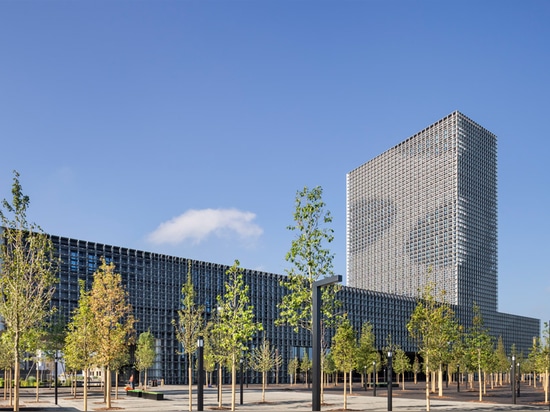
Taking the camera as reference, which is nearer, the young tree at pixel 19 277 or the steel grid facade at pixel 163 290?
the young tree at pixel 19 277

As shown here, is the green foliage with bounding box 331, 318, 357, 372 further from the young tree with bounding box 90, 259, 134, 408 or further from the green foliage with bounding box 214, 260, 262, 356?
the young tree with bounding box 90, 259, 134, 408

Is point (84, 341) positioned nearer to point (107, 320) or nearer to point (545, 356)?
point (107, 320)

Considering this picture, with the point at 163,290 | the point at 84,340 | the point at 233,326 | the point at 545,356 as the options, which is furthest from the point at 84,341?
the point at 163,290

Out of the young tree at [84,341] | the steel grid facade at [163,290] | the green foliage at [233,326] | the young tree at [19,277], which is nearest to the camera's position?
the young tree at [19,277]

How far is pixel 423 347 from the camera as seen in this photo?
141ft

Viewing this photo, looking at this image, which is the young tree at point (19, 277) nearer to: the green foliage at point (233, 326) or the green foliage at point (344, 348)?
the green foliage at point (233, 326)

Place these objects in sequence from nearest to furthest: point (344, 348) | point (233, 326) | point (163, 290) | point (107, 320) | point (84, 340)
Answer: point (233, 326) < point (84, 340) < point (107, 320) < point (344, 348) < point (163, 290)

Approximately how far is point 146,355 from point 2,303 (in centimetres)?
5527

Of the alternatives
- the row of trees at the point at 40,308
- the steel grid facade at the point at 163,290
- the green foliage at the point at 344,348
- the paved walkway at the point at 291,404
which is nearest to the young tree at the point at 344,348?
the green foliage at the point at 344,348

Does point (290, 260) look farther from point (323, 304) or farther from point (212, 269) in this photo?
point (212, 269)

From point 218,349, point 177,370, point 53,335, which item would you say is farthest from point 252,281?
point 218,349

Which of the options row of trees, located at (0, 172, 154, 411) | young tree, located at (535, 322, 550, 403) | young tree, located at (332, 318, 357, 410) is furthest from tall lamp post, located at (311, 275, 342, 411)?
young tree, located at (535, 322, 550, 403)

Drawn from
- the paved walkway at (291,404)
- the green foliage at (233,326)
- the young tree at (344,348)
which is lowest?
the paved walkway at (291,404)

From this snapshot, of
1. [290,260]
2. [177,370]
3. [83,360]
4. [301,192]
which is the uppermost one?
[301,192]
